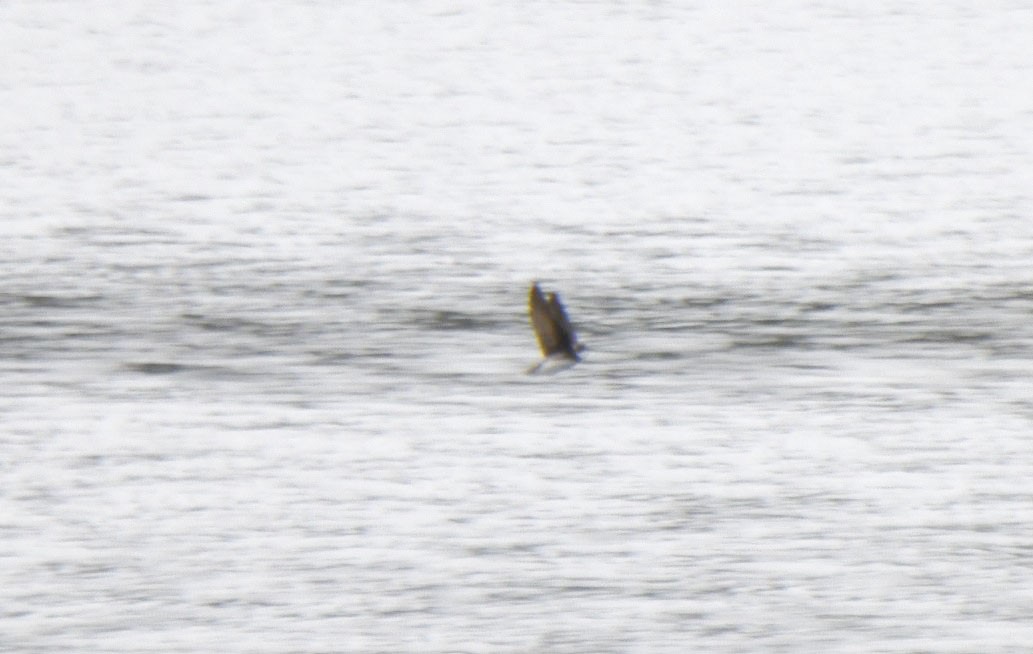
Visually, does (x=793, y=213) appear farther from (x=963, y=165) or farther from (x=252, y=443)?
(x=252, y=443)

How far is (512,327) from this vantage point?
789 mm

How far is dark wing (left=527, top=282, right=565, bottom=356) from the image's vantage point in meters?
0.76

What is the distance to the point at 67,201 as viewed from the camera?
86 cm

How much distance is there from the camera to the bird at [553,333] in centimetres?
76

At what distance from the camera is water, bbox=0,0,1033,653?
0.66 meters

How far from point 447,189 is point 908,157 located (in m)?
0.25

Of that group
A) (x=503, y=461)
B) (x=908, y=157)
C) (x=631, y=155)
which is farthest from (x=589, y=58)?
(x=503, y=461)

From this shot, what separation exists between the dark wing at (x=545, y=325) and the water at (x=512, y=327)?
1cm

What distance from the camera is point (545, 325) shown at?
2.53ft

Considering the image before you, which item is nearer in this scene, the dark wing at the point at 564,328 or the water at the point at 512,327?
the water at the point at 512,327

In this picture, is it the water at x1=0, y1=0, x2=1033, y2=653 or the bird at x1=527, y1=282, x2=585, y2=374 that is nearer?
the water at x1=0, y1=0, x2=1033, y2=653

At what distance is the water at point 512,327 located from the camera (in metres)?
0.66

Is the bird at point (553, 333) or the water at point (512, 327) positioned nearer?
the water at point (512, 327)

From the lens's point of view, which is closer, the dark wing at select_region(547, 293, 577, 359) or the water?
the water
